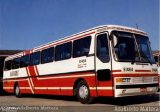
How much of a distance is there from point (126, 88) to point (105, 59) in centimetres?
136

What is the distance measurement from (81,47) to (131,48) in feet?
7.97

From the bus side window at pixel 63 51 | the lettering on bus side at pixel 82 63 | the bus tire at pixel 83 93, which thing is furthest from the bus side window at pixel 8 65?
the lettering on bus side at pixel 82 63

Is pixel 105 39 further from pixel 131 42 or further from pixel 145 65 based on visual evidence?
pixel 145 65

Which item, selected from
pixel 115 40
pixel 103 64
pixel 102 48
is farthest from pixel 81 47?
pixel 115 40

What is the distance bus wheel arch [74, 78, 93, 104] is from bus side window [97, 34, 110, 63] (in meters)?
1.62

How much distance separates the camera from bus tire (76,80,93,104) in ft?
43.6

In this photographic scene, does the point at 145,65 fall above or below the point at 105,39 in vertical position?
below

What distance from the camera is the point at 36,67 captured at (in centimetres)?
1884

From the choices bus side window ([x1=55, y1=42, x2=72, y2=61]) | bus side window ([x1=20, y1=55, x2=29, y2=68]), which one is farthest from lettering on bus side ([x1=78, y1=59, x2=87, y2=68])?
bus side window ([x1=20, y1=55, x2=29, y2=68])

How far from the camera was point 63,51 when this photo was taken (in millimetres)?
15695

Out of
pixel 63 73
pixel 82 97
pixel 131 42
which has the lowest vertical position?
pixel 82 97

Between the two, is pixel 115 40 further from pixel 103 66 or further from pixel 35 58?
pixel 35 58

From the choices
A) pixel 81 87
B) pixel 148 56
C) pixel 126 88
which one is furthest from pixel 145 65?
pixel 81 87

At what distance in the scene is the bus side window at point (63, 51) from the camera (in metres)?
15.1
